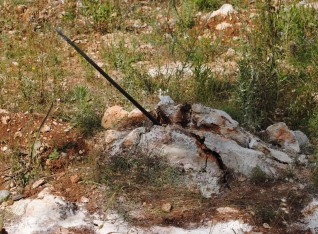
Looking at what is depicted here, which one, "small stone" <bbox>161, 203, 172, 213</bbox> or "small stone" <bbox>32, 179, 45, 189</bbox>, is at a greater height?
"small stone" <bbox>32, 179, 45, 189</bbox>

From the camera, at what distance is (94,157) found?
3.78m

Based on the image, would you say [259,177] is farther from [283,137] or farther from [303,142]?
[303,142]

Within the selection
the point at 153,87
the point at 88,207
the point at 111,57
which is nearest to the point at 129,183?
the point at 88,207

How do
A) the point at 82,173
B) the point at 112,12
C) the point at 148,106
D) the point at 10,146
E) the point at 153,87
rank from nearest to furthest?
1. the point at 82,173
2. the point at 10,146
3. the point at 148,106
4. the point at 153,87
5. the point at 112,12

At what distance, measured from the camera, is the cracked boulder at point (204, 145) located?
3562mm

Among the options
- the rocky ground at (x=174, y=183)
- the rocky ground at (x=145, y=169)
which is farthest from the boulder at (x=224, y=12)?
the rocky ground at (x=174, y=183)

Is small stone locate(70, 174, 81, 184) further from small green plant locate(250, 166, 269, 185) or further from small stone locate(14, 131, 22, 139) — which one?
small green plant locate(250, 166, 269, 185)

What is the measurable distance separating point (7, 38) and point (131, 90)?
178 centimetres

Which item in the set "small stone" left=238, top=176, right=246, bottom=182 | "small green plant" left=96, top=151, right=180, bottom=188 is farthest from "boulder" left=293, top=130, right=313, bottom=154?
"small green plant" left=96, top=151, right=180, bottom=188

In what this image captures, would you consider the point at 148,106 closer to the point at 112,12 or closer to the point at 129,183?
the point at 129,183

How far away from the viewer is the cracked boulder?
3.56 m

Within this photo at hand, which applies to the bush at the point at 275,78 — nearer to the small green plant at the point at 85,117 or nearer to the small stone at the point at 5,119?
the small green plant at the point at 85,117

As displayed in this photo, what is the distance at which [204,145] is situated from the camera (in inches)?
144

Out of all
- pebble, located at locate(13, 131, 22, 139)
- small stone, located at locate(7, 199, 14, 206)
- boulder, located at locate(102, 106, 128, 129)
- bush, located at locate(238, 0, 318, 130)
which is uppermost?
bush, located at locate(238, 0, 318, 130)
